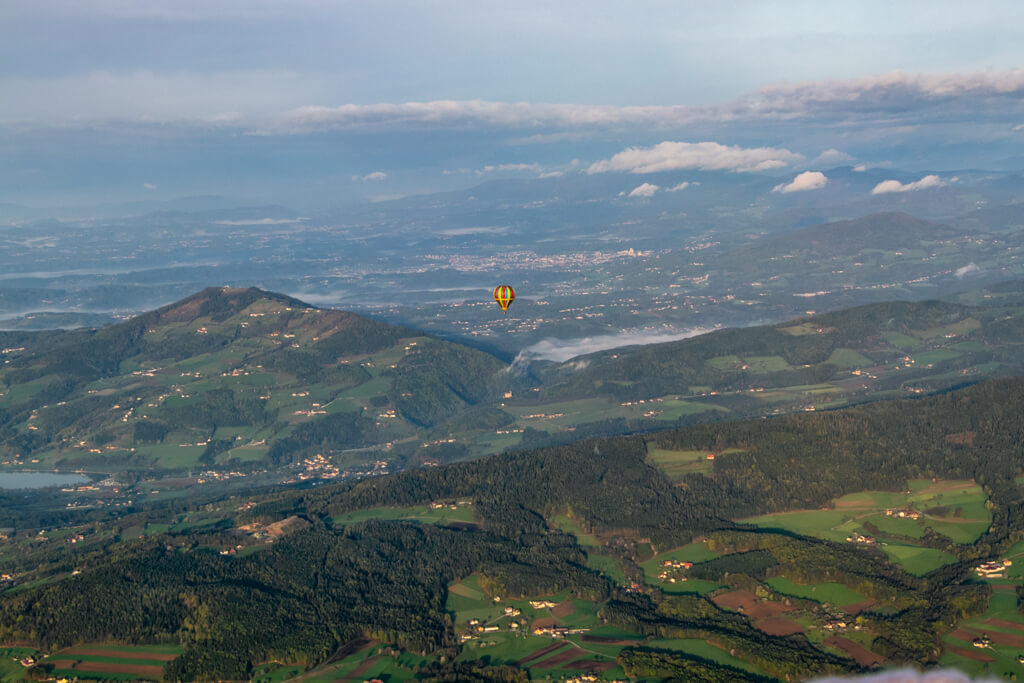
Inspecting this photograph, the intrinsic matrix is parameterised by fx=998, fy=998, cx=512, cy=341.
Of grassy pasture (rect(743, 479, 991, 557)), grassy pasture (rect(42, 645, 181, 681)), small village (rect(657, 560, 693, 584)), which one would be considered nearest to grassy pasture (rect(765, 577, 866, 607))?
small village (rect(657, 560, 693, 584))

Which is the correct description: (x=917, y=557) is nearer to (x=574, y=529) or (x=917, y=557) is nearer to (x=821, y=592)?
(x=821, y=592)

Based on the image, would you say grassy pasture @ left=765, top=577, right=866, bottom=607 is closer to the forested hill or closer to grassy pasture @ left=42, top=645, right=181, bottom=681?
the forested hill

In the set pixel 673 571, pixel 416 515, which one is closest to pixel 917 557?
pixel 673 571

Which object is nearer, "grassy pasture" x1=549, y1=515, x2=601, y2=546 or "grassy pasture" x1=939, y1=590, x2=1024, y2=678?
"grassy pasture" x1=939, y1=590, x2=1024, y2=678

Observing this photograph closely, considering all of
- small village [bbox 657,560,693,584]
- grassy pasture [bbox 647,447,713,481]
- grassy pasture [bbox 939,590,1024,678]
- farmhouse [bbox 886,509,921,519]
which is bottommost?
small village [bbox 657,560,693,584]

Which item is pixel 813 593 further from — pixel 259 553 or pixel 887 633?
pixel 259 553

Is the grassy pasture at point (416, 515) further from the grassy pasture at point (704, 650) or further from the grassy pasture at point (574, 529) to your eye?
the grassy pasture at point (704, 650)

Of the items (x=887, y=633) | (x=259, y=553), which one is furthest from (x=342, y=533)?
(x=887, y=633)

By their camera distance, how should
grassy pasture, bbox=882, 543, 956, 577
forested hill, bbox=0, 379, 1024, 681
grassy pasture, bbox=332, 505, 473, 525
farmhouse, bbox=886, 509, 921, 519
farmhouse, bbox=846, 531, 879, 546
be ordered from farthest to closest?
1. grassy pasture, bbox=332, 505, 473, 525
2. farmhouse, bbox=886, 509, 921, 519
3. farmhouse, bbox=846, 531, 879, 546
4. grassy pasture, bbox=882, 543, 956, 577
5. forested hill, bbox=0, 379, 1024, 681

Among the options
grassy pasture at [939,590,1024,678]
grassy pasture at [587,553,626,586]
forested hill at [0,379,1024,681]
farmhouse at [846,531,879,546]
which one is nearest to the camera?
grassy pasture at [939,590,1024,678]

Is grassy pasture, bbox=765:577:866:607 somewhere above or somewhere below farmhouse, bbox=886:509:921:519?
above
